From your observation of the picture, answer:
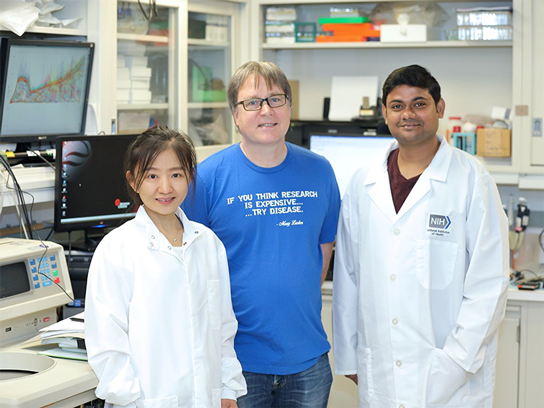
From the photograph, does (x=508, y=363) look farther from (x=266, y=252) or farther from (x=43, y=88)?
(x=43, y=88)

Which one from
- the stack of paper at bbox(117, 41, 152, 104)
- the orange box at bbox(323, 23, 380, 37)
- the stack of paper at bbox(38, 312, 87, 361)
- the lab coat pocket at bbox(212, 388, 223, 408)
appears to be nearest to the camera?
the lab coat pocket at bbox(212, 388, 223, 408)

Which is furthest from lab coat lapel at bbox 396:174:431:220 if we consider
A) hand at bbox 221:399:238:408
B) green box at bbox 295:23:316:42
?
green box at bbox 295:23:316:42

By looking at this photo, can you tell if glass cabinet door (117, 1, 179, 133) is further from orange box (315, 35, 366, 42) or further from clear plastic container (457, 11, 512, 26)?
clear plastic container (457, 11, 512, 26)

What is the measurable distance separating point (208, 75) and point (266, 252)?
1.84m

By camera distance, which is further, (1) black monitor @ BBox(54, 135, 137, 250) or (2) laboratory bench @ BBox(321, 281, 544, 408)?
(2) laboratory bench @ BBox(321, 281, 544, 408)

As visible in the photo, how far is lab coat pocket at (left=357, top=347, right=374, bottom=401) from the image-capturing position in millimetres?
1983

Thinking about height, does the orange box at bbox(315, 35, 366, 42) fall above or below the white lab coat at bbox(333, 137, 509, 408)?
above

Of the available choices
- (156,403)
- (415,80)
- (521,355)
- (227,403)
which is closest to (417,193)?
(415,80)

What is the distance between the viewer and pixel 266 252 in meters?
1.80

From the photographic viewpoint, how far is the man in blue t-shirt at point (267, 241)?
5.90 feet

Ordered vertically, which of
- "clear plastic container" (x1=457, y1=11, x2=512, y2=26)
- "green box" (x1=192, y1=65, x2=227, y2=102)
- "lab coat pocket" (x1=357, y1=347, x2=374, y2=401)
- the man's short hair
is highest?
"clear plastic container" (x1=457, y1=11, x2=512, y2=26)

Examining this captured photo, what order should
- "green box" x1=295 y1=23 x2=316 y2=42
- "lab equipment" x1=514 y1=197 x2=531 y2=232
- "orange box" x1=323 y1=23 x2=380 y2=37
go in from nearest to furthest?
"lab equipment" x1=514 y1=197 x2=531 y2=232, "orange box" x1=323 y1=23 x2=380 y2=37, "green box" x1=295 y1=23 x2=316 y2=42

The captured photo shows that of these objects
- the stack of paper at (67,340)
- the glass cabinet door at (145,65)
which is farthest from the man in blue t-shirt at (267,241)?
the glass cabinet door at (145,65)

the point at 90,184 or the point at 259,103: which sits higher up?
the point at 259,103
